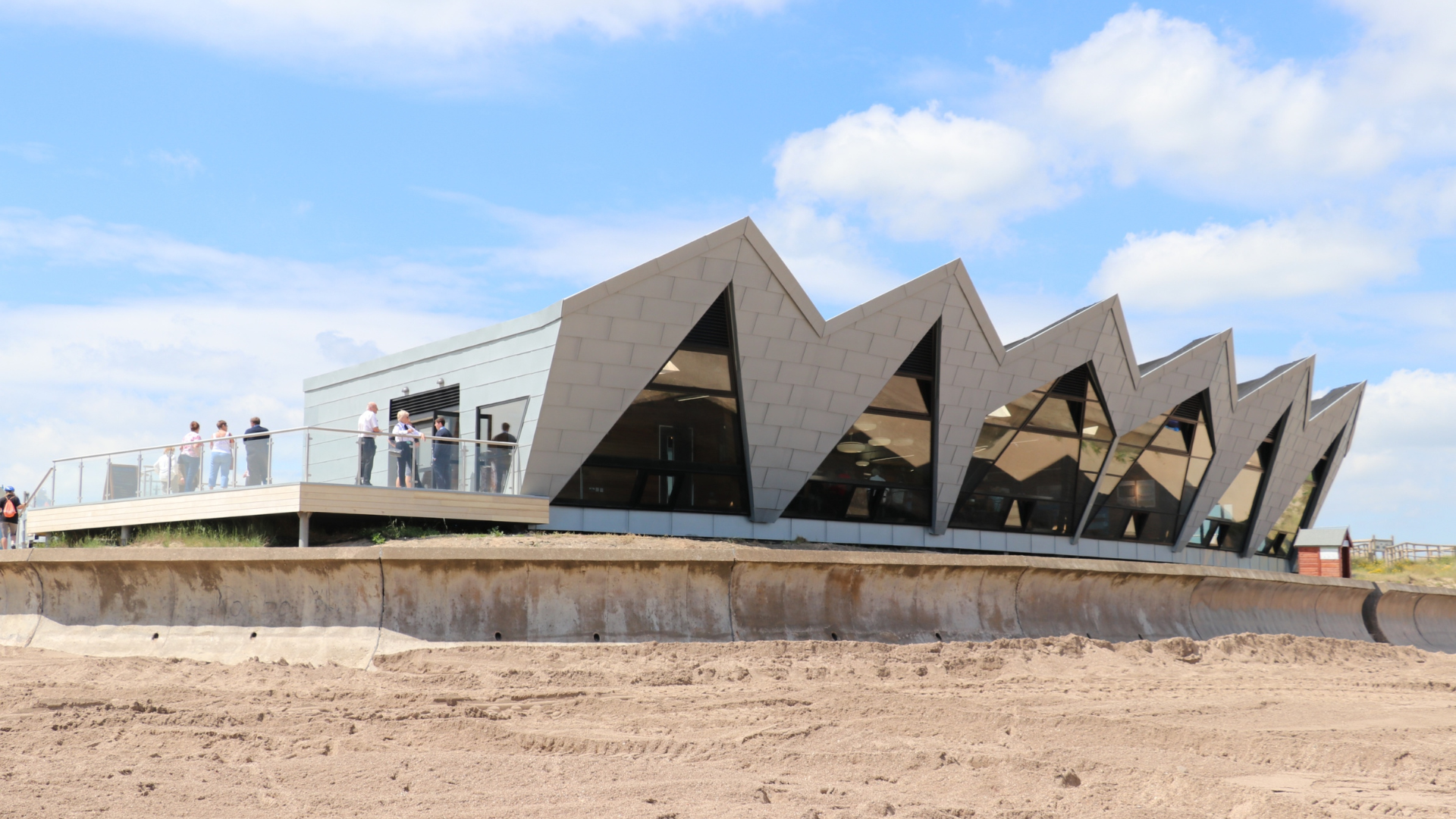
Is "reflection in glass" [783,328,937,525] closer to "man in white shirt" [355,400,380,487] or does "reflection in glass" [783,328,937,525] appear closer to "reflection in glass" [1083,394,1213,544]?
"reflection in glass" [1083,394,1213,544]

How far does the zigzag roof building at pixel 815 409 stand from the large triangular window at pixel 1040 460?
5cm

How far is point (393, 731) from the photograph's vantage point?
8.22 m

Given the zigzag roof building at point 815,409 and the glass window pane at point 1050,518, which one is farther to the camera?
the glass window pane at point 1050,518

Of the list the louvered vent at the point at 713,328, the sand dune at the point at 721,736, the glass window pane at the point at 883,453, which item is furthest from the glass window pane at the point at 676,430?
the sand dune at the point at 721,736

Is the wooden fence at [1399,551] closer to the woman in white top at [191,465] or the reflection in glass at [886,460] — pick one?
the reflection in glass at [886,460]

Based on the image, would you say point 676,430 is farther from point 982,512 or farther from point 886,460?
point 982,512

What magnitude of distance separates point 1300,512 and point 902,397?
21.7 meters

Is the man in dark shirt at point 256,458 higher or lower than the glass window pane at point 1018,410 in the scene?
lower

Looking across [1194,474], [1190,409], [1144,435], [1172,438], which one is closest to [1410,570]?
[1194,474]

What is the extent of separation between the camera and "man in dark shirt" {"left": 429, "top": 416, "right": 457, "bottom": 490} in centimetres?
1677

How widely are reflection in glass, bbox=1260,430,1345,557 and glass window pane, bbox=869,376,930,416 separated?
19.0 meters

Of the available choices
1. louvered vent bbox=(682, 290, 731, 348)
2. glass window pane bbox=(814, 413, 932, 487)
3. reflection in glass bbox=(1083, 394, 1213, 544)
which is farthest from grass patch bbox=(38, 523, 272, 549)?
reflection in glass bbox=(1083, 394, 1213, 544)

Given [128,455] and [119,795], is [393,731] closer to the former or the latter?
[119,795]

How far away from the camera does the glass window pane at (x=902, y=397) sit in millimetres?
21984
